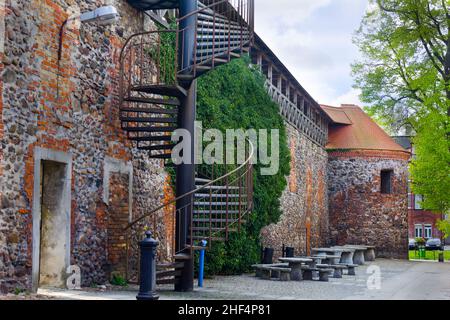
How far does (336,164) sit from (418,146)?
7.09 meters

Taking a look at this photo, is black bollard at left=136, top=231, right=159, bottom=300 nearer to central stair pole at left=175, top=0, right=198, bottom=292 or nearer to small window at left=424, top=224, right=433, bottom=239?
Answer: central stair pole at left=175, top=0, right=198, bottom=292

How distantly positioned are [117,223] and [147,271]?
288 centimetres

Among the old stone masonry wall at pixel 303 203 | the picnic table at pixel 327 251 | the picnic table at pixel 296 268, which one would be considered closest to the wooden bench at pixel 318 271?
the picnic table at pixel 296 268

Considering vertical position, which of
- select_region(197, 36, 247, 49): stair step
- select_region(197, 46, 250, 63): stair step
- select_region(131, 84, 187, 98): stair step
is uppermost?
select_region(197, 36, 247, 49): stair step

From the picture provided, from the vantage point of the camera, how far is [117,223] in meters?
11.1

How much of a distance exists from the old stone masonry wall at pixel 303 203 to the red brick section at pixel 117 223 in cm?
837

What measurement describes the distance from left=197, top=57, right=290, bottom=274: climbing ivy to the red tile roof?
39.4 feet

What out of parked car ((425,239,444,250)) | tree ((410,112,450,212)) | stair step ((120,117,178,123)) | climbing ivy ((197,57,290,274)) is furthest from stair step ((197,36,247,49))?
parked car ((425,239,444,250))

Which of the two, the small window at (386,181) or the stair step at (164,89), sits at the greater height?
the stair step at (164,89)

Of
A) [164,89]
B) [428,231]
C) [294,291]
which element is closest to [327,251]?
[294,291]

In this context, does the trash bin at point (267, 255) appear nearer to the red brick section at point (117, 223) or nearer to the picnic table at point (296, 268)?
the picnic table at point (296, 268)

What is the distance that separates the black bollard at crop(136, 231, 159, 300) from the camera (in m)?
8.30

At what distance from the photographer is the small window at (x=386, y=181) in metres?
31.7

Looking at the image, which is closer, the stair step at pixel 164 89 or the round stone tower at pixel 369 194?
the stair step at pixel 164 89
